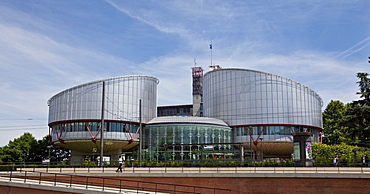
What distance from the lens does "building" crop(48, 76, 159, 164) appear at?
61.7 m

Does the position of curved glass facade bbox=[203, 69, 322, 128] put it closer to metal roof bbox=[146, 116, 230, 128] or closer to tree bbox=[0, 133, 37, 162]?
metal roof bbox=[146, 116, 230, 128]

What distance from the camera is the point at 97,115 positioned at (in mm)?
61625

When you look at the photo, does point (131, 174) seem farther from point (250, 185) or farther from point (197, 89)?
point (197, 89)

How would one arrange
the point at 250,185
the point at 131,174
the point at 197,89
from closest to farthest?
the point at 250,185 < the point at 131,174 < the point at 197,89

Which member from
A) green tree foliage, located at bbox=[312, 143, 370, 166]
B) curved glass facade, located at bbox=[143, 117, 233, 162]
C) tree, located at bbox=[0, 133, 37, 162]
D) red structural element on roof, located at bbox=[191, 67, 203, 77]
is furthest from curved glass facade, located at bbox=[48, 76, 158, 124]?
red structural element on roof, located at bbox=[191, 67, 203, 77]

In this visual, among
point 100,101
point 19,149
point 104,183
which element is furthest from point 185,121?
point 19,149

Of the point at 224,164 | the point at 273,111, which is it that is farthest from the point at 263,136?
the point at 224,164

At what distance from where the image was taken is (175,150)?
51.0 meters

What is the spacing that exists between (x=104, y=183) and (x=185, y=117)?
1507 inches

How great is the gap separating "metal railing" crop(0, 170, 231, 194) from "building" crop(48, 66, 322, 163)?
2986 cm

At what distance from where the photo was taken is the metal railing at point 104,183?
2727cm

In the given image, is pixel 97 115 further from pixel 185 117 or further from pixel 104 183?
pixel 104 183

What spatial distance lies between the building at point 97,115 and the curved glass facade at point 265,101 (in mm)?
16898

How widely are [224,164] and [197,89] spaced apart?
213 ft
